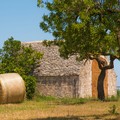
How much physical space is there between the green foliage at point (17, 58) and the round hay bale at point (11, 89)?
5.60m

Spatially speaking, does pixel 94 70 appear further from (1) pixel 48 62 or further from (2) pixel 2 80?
(2) pixel 2 80

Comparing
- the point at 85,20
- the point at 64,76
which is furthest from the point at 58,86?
the point at 85,20

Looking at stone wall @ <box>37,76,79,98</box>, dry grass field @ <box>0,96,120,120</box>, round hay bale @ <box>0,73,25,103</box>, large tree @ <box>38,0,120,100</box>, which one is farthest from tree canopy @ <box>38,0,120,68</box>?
stone wall @ <box>37,76,79,98</box>

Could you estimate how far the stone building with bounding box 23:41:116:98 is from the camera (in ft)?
104

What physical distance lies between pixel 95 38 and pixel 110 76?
21793 mm

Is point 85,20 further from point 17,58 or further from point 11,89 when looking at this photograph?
point 17,58

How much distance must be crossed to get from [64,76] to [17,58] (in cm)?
434

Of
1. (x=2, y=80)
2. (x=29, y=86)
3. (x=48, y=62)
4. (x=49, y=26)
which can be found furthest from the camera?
(x=48, y=62)

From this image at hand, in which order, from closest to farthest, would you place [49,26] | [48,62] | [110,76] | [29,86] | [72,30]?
[72,30] < [49,26] < [29,86] < [48,62] < [110,76]

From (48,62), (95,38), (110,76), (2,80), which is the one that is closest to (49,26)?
(95,38)

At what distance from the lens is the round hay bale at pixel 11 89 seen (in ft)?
81.7

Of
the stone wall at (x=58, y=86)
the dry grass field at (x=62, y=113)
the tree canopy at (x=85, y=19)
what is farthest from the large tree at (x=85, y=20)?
the stone wall at (x=58, y=86)

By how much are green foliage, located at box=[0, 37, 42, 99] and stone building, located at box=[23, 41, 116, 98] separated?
1155 mm

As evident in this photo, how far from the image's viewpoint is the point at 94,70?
112 ft
